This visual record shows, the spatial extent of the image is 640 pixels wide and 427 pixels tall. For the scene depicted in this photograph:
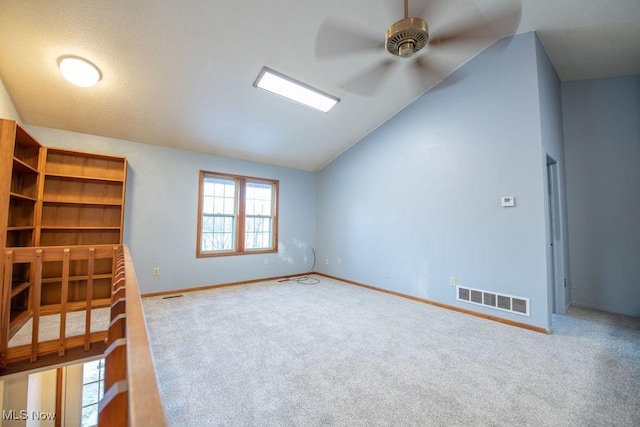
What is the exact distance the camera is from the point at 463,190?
137 inches

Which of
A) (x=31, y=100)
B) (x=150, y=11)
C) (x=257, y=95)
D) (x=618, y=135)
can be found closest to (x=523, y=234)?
(x=618, y=135)

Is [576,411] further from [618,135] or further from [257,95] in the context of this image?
[257,95]

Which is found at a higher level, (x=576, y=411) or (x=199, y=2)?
(x=199, y=2)

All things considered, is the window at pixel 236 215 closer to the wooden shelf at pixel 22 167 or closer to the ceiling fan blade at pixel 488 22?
the wooden shelf at pixel 22 167

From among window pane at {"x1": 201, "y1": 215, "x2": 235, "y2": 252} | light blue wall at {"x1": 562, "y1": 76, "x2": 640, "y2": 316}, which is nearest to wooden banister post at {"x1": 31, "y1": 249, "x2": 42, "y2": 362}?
window pane at {"x1": 201, "y1": 215, "x2": 235, "y2": 252}

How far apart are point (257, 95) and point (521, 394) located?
12.7 ft

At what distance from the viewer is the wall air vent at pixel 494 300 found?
115 inches

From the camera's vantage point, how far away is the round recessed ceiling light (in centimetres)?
250

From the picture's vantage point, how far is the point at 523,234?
296 cm

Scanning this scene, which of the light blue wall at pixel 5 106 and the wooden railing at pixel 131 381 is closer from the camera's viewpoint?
the wooden railing at pixel 131 381

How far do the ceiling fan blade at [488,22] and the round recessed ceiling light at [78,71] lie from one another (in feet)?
11.1

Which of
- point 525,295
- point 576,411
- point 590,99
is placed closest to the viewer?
point 576,411

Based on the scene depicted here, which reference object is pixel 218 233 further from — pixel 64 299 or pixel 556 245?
pixel 556 245

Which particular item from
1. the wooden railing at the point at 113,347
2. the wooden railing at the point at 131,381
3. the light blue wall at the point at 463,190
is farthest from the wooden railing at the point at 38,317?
the light blue wall at the point at 463,190
